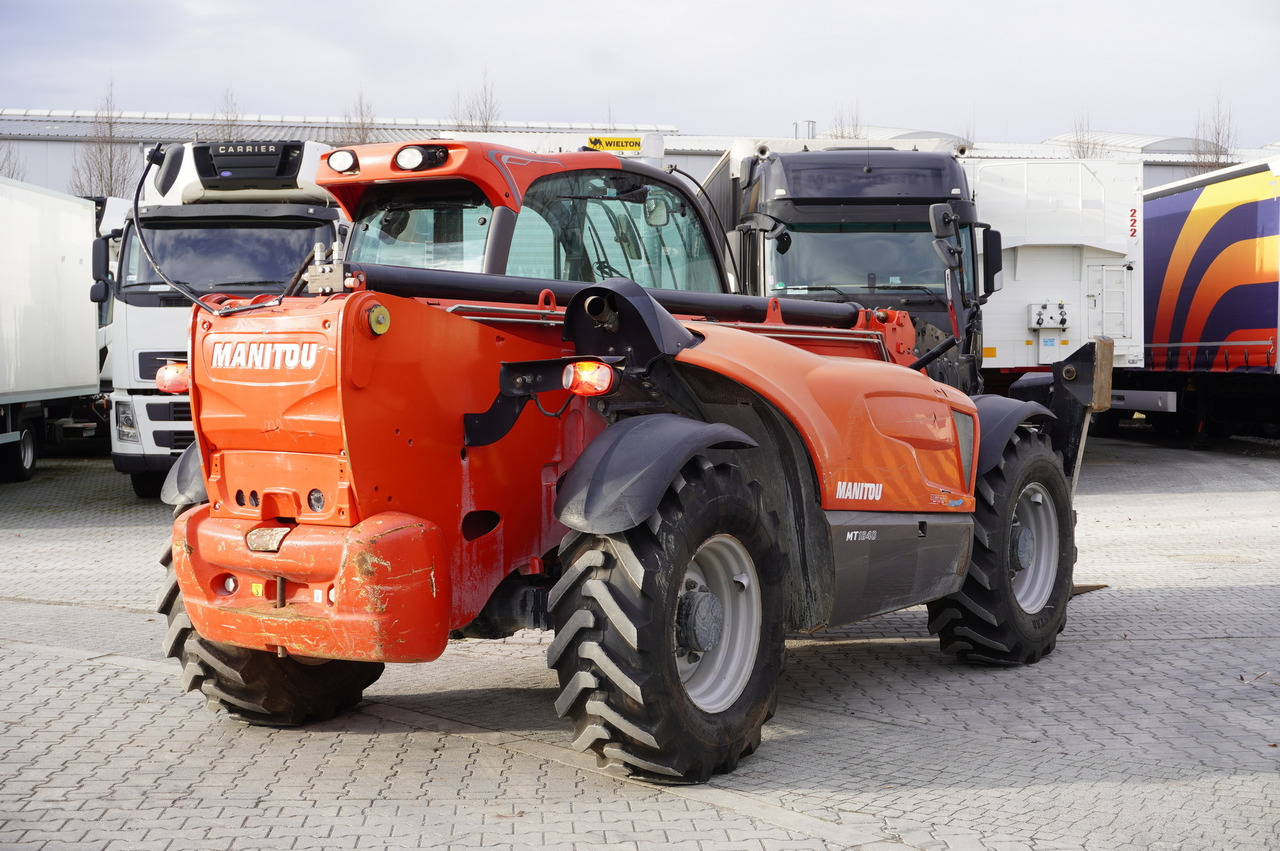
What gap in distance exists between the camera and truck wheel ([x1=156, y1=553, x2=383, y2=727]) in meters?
5.32

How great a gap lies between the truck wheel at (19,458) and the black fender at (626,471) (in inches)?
602

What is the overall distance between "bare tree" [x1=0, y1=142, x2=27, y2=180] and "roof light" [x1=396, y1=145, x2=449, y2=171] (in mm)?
33007

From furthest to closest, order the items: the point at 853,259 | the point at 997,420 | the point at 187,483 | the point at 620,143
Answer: the point at 620,143, the point at 853,259, the point at 997,420, the point at 187,483

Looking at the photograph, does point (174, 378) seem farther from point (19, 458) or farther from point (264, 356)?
point (19, 458)

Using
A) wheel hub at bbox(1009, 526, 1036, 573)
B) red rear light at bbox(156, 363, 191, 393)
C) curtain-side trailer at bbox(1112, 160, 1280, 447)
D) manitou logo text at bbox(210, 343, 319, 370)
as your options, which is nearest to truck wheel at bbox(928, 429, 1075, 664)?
wheel hub at bbox(1009, 526, 1036, 573)

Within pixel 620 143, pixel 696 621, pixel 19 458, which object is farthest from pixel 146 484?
pixel 696 621

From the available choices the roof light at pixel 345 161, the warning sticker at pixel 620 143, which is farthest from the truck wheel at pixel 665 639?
the warning sticker at pixel 620 143

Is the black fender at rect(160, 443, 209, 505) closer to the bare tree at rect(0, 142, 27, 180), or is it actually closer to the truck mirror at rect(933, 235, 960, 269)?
the truck mirror at rect(933, 235, 960, 269)

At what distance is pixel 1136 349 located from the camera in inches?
659

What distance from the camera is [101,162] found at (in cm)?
3484

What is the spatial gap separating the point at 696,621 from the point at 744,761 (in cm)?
71

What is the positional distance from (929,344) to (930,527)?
174 centimetres

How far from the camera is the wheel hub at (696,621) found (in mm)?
4809

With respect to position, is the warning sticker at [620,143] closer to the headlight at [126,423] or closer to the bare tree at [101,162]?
the headlight at [126,423]
